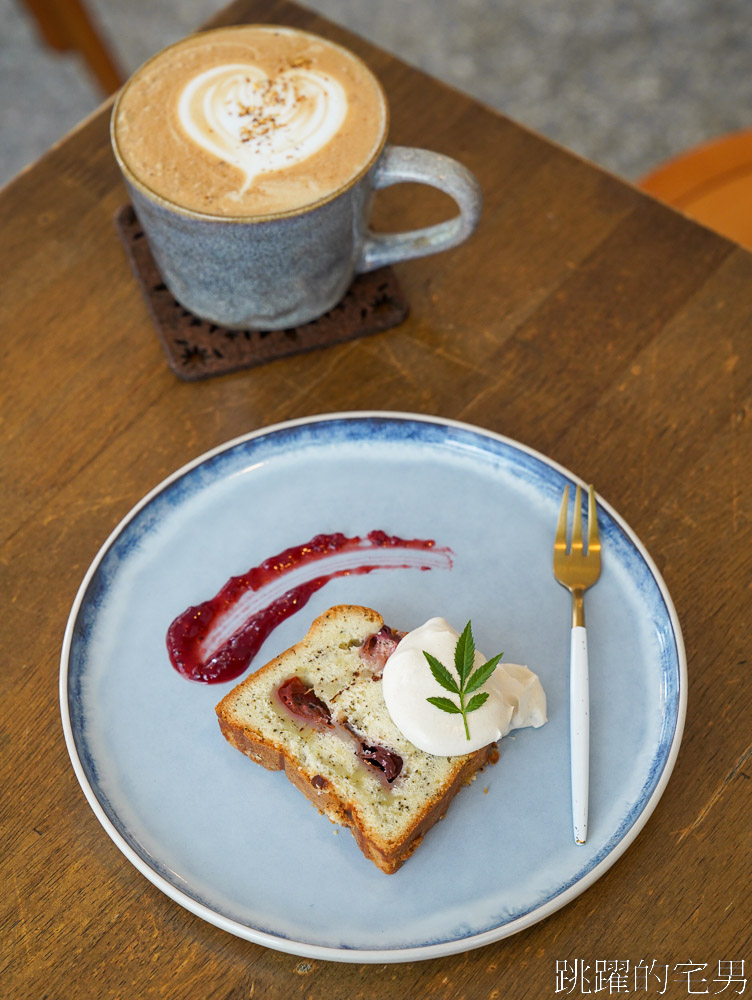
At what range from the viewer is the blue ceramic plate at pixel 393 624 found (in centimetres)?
94

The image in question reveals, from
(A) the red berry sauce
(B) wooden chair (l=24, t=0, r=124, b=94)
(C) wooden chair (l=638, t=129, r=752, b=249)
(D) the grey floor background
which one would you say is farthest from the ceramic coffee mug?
(D) the grey floor background

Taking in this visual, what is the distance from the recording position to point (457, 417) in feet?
4.13

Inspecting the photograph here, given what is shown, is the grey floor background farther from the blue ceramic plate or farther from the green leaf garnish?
the green leaf garnish

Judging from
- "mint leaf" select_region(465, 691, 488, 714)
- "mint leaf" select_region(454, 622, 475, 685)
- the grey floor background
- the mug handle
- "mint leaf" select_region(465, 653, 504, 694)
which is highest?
the mug handle

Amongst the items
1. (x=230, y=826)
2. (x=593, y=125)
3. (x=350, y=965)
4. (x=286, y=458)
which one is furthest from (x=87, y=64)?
(x=350, y=965)

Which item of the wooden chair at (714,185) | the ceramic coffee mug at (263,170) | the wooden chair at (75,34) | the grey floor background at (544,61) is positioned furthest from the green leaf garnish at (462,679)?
the grey floor background at (544,61)

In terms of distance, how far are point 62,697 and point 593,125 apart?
241cm

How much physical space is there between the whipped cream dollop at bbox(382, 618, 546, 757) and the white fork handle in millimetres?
34

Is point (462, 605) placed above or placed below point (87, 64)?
below

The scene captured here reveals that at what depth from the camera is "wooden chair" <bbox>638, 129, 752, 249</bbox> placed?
1.71 meters

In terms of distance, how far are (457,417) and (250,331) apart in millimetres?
300

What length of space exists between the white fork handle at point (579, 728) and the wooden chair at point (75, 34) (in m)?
1.89

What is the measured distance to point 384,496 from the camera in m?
1.17

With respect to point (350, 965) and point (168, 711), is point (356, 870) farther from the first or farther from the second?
point (168, 711)
